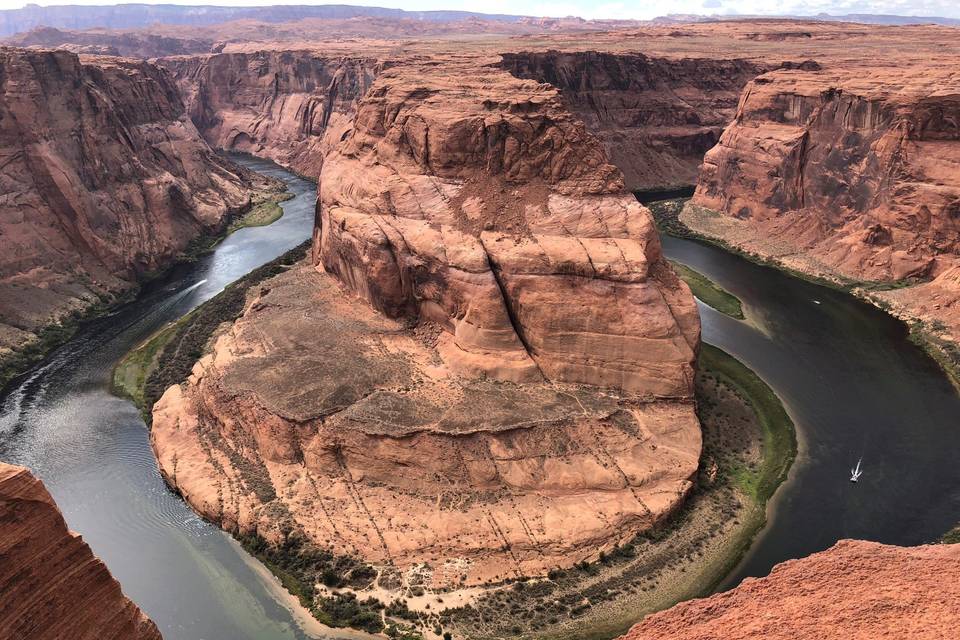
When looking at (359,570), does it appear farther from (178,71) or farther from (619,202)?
(178,71)

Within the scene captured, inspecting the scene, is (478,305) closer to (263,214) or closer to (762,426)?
(762,426)

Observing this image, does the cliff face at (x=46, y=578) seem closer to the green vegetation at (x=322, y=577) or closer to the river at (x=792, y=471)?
the green vegetation at (x=322, y=577)

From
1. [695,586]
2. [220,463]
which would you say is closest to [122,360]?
[220,463]

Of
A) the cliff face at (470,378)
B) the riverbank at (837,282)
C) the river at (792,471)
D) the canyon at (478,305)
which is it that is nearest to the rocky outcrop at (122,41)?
the canyon at (478,305)

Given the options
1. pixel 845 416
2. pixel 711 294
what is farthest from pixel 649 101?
pixel 845 416

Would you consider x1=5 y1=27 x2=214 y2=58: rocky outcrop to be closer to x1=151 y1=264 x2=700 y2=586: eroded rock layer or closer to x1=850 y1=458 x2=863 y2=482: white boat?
x1=151 y1=264 x2=700 y2=586: eroded rock layer

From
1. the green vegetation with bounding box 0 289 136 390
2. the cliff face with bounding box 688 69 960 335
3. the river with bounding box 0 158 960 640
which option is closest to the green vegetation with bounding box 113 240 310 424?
the river with bounding box 0 158 960 640

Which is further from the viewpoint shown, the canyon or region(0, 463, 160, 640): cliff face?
the canyon
